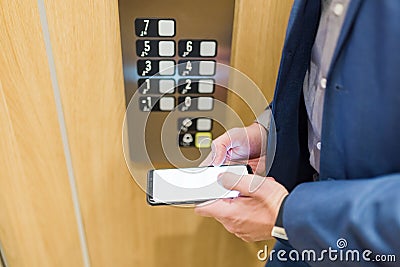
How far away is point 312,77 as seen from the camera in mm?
545

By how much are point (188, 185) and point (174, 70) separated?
0.17 m

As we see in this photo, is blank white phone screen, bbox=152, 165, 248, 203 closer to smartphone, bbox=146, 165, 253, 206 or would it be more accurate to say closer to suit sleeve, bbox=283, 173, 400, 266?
smartphone, bbox=146, 165, 253, 206

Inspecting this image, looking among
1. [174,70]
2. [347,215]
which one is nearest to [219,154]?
[174,70]

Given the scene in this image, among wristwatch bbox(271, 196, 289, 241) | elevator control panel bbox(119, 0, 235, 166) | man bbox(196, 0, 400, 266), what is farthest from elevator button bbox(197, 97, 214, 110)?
wristwatch bbox(271, 196, 289, 241)

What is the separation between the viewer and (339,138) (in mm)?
456

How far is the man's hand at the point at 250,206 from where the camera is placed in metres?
0.51

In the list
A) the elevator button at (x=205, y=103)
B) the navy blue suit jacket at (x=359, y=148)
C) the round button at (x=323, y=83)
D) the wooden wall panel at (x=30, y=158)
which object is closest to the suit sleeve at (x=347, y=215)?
the navy blue suit jacket at (x=359, y=148)

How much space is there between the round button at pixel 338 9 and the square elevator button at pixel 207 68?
201 millimetres

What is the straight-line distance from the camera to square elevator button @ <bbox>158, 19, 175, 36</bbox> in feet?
1.88

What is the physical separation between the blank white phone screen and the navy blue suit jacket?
136mm

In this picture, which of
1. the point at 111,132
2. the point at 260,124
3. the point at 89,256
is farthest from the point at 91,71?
the point at 89,256

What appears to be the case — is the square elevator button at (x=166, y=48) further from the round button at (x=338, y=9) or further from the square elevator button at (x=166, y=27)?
the round button at (x=338, y=9)

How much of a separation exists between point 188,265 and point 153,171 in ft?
0.98

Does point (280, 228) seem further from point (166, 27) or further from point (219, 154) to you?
point (166, 27)
